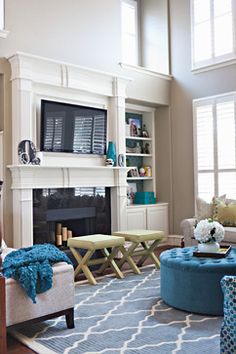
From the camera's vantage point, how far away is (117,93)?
20.7 ft

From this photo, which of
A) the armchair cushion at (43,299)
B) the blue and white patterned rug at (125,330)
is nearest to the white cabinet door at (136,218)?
the blue and white patterned rug at (125,330)

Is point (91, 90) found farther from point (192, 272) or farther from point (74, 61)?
point (192, 272)

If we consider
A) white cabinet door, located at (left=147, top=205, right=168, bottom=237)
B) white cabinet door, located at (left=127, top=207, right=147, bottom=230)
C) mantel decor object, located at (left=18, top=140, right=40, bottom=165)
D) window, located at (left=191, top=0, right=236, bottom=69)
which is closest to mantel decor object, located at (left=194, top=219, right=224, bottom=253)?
mantel decor object, located at (left=18, top=140, right=40, bottom=165)

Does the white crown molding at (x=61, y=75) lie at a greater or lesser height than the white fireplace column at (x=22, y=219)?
greater

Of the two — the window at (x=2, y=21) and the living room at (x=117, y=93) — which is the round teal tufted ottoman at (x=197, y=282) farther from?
the window at (x=2, y=21)

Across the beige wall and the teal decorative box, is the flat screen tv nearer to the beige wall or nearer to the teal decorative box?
the teal decorative box

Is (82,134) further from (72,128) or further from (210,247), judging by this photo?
(210,247)

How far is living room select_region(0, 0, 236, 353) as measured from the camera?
5.15m

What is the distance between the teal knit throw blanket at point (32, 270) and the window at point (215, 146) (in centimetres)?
390

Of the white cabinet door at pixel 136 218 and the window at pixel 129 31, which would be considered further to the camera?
the window at pixel 129 31

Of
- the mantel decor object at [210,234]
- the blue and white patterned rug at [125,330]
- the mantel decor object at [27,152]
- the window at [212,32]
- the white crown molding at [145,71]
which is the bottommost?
the blue and white patterned rug at [125,330]

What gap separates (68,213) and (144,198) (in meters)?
1.82

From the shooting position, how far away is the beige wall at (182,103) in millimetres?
7027

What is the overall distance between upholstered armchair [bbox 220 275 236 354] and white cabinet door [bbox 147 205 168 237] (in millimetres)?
4444
